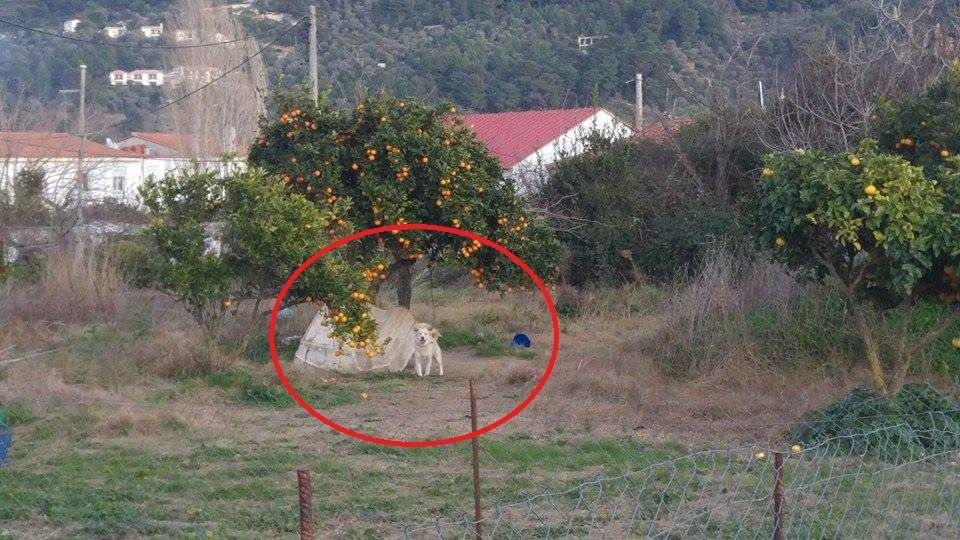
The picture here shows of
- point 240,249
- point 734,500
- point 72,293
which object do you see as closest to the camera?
point 734,500

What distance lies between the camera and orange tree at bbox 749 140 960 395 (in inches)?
339

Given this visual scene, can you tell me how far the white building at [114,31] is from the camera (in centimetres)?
4675

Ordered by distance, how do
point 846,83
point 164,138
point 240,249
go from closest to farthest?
1. point 240,249
2. point 846,83
3. point 164,138

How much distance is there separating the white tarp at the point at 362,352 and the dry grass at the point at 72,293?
5206 millimetres

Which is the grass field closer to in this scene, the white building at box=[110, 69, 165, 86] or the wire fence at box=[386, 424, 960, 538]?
the wire fence at box=[386, 424, 960, 538]

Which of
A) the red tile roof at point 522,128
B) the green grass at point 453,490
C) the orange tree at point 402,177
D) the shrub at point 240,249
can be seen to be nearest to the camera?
the green grass at point 453,490

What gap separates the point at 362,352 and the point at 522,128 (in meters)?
18.1

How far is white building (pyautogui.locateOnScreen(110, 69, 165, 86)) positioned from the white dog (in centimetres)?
3462

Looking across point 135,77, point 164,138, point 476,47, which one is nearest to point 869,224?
point 476,47

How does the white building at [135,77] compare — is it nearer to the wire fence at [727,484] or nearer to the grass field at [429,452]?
the grass field at [429,452]

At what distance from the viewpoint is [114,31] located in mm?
47938

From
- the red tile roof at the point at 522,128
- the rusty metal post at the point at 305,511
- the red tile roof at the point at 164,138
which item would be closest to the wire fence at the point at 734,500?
the rusty metal post at the point at 305,511

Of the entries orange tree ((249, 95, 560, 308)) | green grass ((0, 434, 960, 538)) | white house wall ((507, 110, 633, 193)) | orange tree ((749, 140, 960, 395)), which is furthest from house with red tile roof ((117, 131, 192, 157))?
orange tree ((749, 140, 960, 395))

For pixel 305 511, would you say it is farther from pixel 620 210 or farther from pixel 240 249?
pixel 620 210
